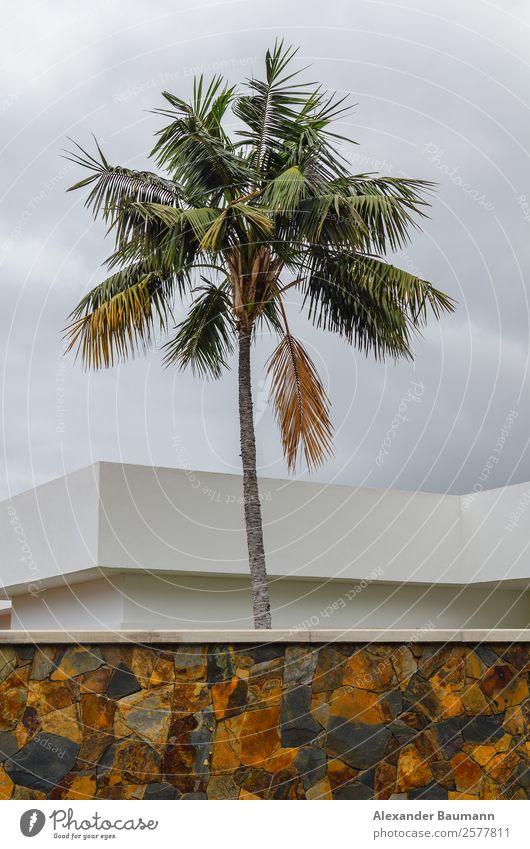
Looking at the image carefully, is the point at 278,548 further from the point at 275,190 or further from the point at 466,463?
the point at 275,190

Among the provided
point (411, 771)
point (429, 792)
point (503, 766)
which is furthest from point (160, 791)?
point (503, 766)

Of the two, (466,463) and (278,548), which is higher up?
Answer: (466,463)

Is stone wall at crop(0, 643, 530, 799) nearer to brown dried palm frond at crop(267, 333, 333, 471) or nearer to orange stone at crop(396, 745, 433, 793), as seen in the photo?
orange stone at crop(396, 745, 433, 793)

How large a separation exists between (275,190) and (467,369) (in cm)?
343

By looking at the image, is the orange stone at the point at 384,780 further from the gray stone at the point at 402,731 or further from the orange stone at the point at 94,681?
the orange stone at the point at 94,681

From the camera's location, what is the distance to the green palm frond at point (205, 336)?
483 inches

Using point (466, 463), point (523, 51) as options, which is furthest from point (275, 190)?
point (466, 463)

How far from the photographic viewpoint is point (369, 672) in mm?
6461

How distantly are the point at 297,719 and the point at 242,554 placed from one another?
7.23 metres

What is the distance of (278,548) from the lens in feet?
45.4

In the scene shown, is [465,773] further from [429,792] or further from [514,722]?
[514,722]
